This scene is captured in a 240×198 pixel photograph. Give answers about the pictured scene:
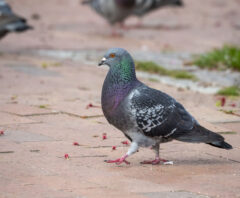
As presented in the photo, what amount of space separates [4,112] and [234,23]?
9494 millimetres

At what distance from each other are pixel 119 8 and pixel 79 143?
807 centimetres

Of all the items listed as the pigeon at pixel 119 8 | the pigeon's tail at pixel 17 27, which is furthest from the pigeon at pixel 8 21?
the pigeon at pixel 119 8

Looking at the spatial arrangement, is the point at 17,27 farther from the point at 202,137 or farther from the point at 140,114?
the point at 202,137

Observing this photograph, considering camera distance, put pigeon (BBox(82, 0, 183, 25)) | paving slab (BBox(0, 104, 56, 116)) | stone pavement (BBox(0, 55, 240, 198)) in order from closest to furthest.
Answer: stone pavement (BBox(0, 55, 240, 198)) < paving slab (BBox(0, 104, 56, 116)) < pigeon (BBox(82, 0, 183, 25))

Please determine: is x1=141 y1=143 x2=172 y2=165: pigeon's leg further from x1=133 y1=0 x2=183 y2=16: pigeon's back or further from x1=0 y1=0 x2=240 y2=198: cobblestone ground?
x1=133 y1=0 x2=183 y2=16: pigeon's back

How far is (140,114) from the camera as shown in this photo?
4.62 metres

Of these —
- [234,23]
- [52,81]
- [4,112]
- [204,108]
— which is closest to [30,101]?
[4,112]

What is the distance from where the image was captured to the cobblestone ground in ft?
13.4

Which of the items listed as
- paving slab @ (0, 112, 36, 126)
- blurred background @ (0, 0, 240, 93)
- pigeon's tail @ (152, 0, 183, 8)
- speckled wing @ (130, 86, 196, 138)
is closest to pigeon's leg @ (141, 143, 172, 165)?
speckled wing @ (130, 86, 196, 138)

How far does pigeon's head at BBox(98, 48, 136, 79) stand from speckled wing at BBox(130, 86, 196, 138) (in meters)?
0.15

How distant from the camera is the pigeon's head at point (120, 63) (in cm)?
476

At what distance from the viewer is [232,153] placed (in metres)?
5.14

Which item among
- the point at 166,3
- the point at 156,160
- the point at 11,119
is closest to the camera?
the point at 156,160

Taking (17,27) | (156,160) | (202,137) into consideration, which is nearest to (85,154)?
(156,160)
